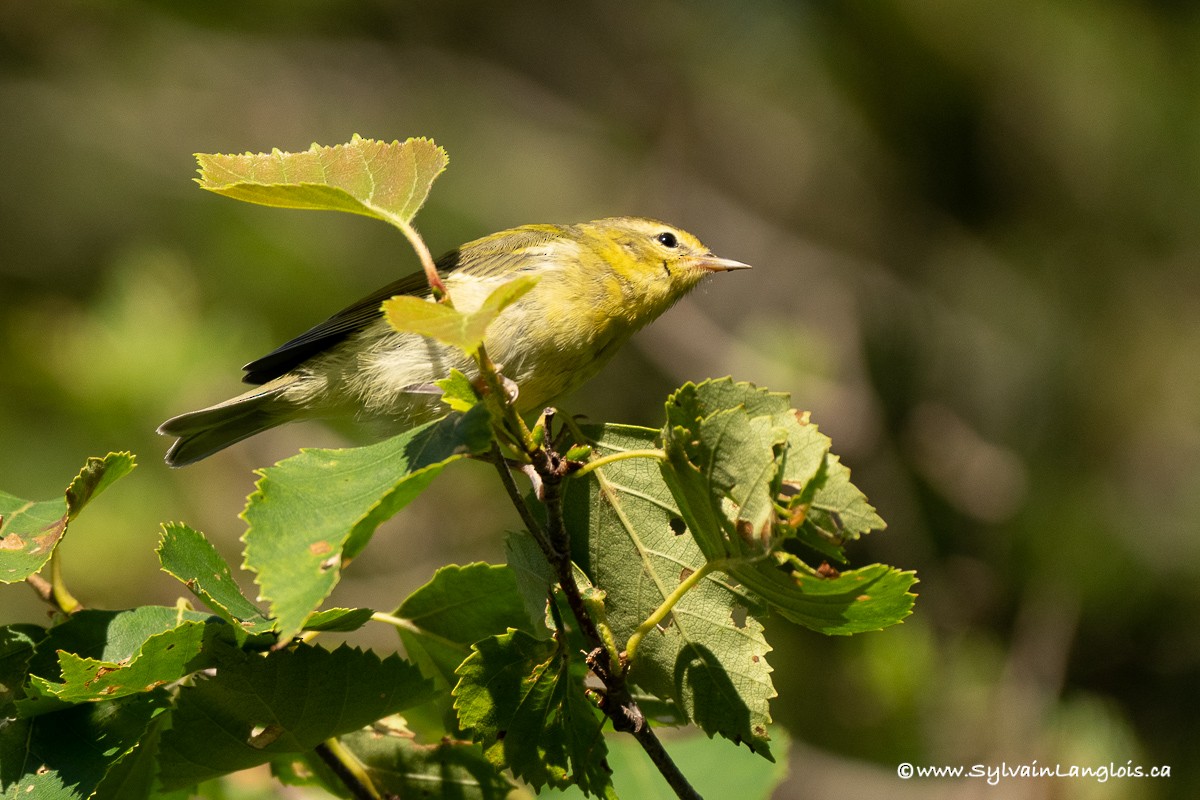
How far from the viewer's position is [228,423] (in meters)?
3.02

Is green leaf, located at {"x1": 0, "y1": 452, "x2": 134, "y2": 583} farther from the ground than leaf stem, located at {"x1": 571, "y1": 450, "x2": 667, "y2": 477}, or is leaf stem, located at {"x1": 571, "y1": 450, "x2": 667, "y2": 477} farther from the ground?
leaf stem, located at {"x1": 571, "y1": 450, "x2": 667, "y2": 477}

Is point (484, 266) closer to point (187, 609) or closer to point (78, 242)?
point (187, 609)

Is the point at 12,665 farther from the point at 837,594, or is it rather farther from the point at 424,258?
the point at 837,594

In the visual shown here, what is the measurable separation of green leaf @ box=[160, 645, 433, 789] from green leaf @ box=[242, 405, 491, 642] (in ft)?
0.85

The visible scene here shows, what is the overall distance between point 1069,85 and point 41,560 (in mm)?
6429

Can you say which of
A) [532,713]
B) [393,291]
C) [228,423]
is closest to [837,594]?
[532,713]

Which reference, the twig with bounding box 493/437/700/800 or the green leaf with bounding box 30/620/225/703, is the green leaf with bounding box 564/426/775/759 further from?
the green leaf with bounding box 30/620/225/703

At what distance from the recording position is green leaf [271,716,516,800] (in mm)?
1791

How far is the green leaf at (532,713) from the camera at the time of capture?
1.53 m

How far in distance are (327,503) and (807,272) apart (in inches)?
269

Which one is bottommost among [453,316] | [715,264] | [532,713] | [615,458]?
[532,713]

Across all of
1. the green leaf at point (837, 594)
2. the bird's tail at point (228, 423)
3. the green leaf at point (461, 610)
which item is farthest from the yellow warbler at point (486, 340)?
the green leaf at point (837, 594)

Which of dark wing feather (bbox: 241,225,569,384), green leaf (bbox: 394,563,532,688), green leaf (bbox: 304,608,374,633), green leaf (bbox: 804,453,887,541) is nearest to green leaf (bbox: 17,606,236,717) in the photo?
green leaf (bbox: 304,608,374,633)

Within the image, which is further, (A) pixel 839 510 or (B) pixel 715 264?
→ (B) pixel 715 264
